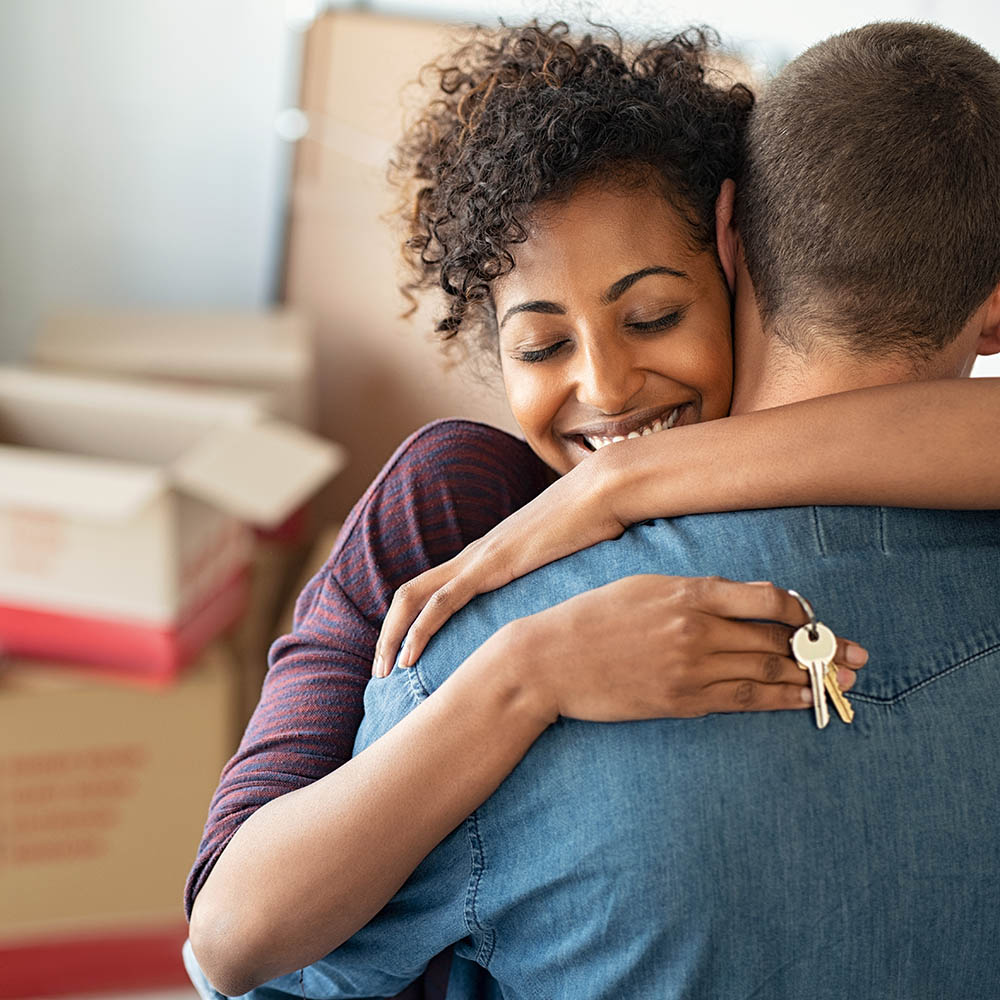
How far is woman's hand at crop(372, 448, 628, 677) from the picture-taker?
85cm

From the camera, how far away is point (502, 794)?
0.76 m

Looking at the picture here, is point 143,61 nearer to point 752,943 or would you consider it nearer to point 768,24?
point 768,24

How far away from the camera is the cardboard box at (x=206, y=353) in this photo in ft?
8.38

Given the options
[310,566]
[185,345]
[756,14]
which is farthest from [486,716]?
[756,14]

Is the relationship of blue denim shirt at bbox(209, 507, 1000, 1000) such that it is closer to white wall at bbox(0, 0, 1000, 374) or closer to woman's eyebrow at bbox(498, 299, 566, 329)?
woman's eyebrow at bbox(498, 299, 566, 329)

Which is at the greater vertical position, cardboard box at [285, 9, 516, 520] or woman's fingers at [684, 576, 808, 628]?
woman's fingers at [684, 576, 808, 628]

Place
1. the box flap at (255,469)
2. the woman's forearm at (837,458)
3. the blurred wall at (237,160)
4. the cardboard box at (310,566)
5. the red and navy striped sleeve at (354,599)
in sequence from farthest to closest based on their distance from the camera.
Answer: the blurred wall at (237,160)
the cardboard box at (310,566)
the box flap at (255,469)
the red and navy striped sleeve at (354,599)
the woman's forearm at (837,458)

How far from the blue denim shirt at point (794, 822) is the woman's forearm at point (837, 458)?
0.04m

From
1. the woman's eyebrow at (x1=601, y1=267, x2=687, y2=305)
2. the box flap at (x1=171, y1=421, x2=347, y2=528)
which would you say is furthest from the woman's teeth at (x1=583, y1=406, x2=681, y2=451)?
the box flap at (x1=171, y1=421, x2=347, y2=528)

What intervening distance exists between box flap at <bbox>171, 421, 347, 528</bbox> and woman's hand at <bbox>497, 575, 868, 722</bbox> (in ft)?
4.82

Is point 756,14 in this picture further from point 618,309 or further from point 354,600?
point 354,600

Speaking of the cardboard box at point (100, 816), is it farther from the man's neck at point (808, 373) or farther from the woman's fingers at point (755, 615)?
the woman's fingers at point (755, 615)

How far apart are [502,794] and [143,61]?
2.58 m

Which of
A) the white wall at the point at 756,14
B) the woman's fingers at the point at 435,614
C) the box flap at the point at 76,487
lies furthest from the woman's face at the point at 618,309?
the white wall at the point at 756,14
